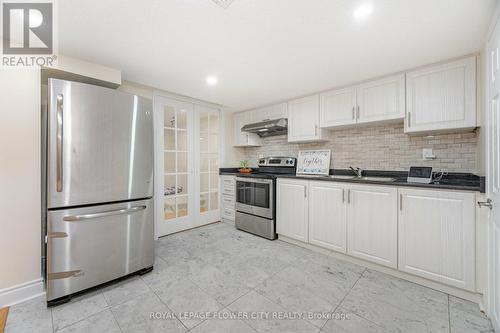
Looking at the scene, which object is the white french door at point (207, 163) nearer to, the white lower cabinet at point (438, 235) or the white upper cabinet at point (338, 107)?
the white upper cabinet at point (338, 107)

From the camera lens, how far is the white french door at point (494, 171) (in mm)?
1290

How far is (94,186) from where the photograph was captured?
1821mm

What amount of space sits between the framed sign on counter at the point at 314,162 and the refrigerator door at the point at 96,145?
7.48 feet

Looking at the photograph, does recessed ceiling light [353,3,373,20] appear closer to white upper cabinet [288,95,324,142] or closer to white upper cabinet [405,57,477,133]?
white upper cabinet [405,57,477,133]

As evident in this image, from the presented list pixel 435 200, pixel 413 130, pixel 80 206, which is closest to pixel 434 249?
pixel 435 200

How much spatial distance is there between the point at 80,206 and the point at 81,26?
1447mm

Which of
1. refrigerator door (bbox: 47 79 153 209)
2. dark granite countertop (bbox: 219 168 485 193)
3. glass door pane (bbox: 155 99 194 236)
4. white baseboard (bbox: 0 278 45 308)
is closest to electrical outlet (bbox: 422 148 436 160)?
dark granite countertop (bbox: 219 168 485 193)

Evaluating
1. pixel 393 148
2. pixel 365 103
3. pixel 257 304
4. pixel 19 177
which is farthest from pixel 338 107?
pixel 19 177

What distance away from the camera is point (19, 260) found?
1.78m

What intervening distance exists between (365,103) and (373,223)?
4.83 feet

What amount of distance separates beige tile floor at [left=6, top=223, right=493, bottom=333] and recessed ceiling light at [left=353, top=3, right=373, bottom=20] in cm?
223

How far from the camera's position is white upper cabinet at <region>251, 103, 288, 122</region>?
3.53 meters

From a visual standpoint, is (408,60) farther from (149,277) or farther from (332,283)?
(149,277)

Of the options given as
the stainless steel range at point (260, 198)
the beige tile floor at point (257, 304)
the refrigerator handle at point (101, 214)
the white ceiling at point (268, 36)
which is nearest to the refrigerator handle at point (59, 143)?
the refrigerator handle at point (101, 214)
